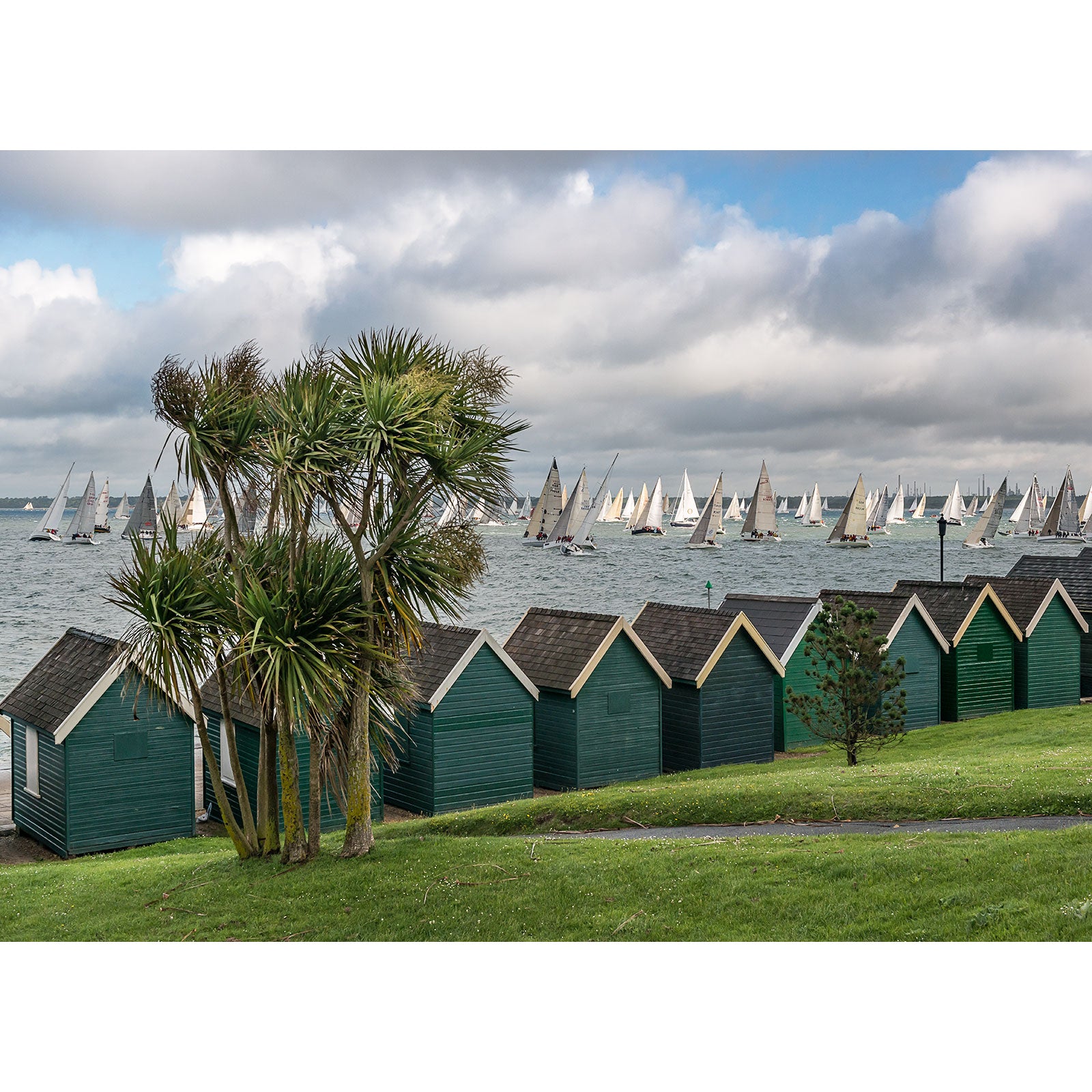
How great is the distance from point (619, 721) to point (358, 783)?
11.1 meters

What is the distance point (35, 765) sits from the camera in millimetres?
22438

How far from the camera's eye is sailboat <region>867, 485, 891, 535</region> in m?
171

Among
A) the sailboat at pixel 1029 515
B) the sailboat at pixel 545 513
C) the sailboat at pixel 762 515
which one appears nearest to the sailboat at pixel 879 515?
the sailboat at pixel 1029 515

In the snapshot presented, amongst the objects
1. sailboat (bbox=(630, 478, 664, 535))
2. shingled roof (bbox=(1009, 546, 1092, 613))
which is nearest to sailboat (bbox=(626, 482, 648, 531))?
sailboat (bbox=(630, 478, 664, 535))

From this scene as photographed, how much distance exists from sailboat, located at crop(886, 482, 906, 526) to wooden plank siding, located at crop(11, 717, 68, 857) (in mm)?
176002

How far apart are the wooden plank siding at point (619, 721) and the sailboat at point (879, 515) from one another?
481ft

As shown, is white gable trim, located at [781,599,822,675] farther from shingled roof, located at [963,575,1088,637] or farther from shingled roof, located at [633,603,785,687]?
shingled roof, located at [963,575,1088,637]

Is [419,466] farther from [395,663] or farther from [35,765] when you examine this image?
[35,765]

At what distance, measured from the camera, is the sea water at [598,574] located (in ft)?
265

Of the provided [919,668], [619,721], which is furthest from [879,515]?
[619,721]

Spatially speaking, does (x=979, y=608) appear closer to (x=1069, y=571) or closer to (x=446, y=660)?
(x=1069, y=571)

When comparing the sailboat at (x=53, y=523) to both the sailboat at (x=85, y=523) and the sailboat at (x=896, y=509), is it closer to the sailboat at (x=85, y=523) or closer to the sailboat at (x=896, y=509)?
the sailboat at (x=85, y=523)

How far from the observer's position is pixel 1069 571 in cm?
4081

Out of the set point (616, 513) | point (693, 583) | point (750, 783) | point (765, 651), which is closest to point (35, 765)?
point (750, 783)
